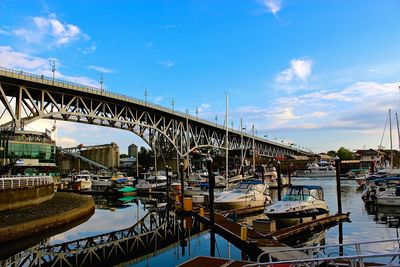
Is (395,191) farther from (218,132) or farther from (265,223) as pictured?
(218,132)

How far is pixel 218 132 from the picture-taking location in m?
123

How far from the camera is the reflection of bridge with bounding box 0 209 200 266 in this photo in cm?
1862

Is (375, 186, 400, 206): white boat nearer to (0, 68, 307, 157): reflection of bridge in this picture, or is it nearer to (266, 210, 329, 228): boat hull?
(266, 210, 329, 228): boat hull

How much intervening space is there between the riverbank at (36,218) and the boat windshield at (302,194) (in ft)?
56.2

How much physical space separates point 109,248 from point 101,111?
55.7 m

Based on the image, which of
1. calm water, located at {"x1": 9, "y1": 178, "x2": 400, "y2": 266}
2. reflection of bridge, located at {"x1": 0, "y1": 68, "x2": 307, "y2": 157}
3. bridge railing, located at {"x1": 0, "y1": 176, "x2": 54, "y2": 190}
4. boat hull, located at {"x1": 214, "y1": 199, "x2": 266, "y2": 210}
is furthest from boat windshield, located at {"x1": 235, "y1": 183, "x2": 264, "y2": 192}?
reflection of bridge, located at {"x1": 0, "y1": 68, "x2": 307, "y2": 157}

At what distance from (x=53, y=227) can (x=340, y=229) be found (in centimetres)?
2022

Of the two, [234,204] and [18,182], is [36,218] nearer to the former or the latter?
[18,182]

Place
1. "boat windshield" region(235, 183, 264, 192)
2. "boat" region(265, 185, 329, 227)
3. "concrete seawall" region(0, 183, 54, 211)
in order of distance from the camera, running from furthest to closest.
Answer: "boat windshield" region(235, 183, 264, 192) → "boat" region(265, 185, 329, 227) → "concrete seawall" region(0, 183, 54, 211)

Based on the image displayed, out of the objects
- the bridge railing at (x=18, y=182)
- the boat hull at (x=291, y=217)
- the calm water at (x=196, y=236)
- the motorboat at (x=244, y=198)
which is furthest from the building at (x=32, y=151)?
the boat hull at (x=291, y=217)

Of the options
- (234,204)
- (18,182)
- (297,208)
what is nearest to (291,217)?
(297,208)

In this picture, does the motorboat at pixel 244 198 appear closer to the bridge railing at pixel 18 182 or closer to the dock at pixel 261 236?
the dock at pixel 261 236

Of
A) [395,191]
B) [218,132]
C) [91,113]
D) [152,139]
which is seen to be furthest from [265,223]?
[218,132]

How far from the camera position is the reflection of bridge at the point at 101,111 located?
56.6 m
